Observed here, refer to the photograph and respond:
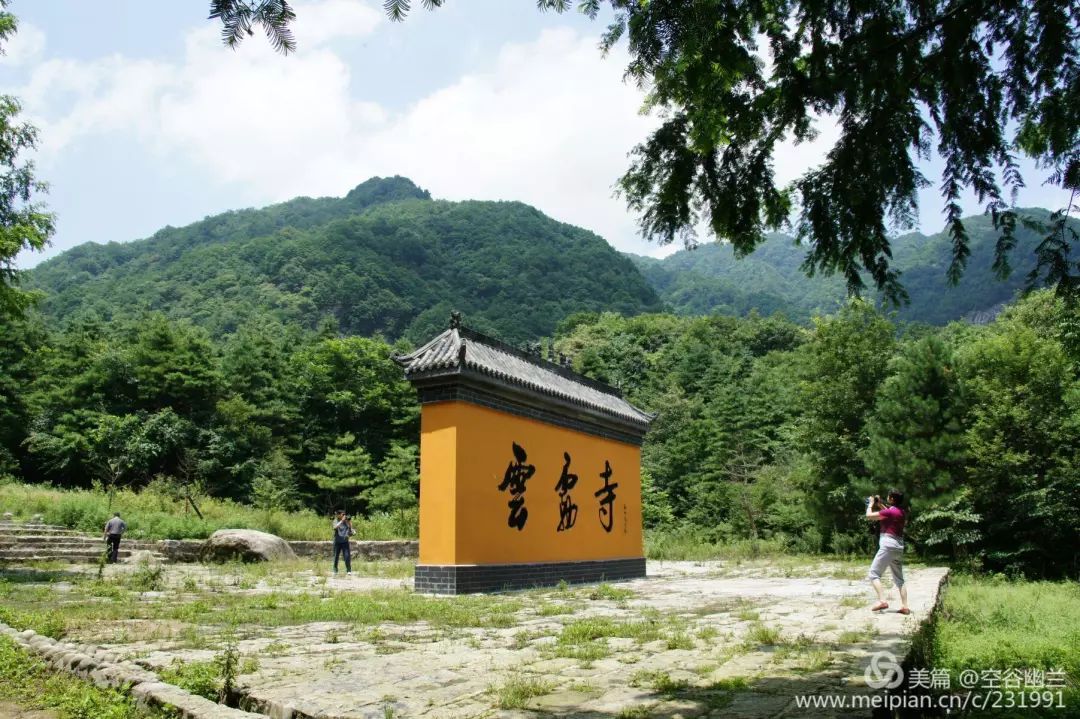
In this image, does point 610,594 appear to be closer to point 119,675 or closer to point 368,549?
point 119,675

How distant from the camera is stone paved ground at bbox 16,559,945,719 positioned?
3.48 m

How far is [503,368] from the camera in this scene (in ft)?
37.1

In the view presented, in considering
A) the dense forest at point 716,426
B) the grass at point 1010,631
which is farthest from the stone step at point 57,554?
the grass at point 1010,631

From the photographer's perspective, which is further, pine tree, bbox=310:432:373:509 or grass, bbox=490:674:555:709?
pine tree, bbox=310:432:373:509

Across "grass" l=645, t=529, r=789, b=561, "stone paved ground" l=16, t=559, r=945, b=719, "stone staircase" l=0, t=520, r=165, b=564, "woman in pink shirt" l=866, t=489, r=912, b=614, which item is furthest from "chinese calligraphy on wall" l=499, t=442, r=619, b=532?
"stone staircase" l=0, t=520, r=165, b=564

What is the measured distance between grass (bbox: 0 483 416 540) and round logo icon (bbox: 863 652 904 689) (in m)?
15.3

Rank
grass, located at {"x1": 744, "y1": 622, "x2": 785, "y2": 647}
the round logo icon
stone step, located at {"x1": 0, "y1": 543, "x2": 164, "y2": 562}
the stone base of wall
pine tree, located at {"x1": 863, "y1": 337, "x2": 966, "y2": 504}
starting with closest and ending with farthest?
the round logo icon < grass, located at {"x1": 744, "y1": 622, "x2": 785, "y2": 647} < the stone base of wall < stone step, located at {"x1": 0, "y1": 543, "x2": 164, "y2": 562} < pine tree, located at {"x1": 863, "y1": 337, "x2": 966, "y2": 504}

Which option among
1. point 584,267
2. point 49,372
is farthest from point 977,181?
point 584,267

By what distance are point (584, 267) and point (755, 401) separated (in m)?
41.9

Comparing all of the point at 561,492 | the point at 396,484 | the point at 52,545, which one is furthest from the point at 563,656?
the point at 396,484

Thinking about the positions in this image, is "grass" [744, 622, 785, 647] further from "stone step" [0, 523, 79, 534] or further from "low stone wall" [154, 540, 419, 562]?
"stone step" [0, 523, 79, 534]

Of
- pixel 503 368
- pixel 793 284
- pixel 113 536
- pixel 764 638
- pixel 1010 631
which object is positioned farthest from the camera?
pixel 793 284

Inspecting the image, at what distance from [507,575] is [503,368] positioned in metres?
3.12

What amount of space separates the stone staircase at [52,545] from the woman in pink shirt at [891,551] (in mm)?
13349
